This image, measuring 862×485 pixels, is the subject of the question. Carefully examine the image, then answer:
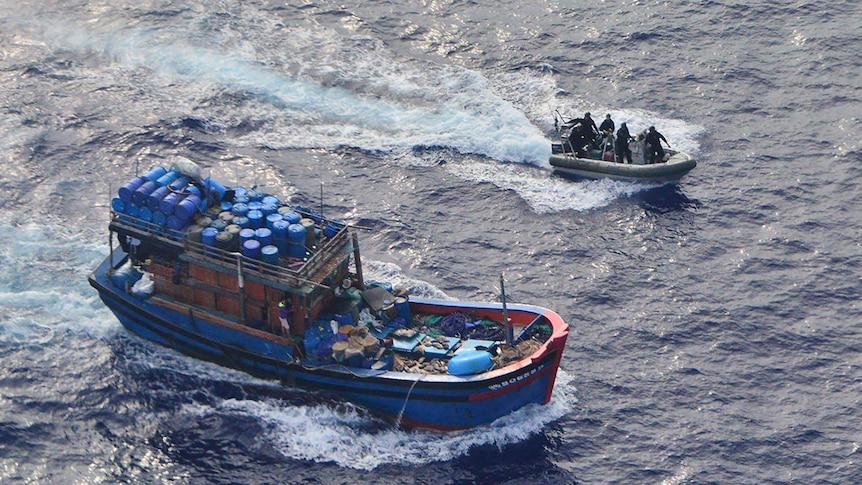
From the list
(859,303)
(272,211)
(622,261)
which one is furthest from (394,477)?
(859,303)

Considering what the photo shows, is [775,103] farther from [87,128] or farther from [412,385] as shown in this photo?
[87,128]

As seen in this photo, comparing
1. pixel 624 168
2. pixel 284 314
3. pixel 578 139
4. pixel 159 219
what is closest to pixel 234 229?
pixel 159 219

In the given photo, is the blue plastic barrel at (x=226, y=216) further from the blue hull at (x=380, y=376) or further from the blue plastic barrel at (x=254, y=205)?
the blue hull at (x=380, y=376)

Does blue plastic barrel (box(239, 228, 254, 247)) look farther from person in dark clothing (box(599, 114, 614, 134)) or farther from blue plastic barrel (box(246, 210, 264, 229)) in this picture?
person in dark clothing (box(599, 114, 614, 134))

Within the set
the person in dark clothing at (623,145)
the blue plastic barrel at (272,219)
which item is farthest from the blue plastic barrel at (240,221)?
the person in dark clothing at (623,145)

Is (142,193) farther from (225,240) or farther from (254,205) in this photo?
(254,205)
